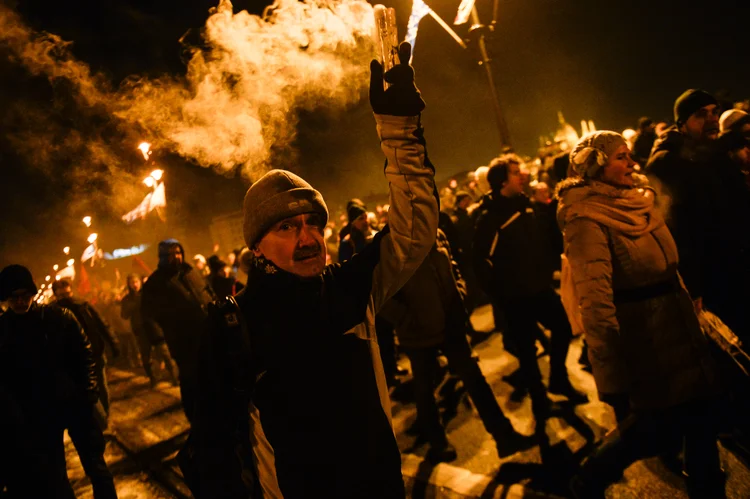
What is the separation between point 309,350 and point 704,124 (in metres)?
4.06

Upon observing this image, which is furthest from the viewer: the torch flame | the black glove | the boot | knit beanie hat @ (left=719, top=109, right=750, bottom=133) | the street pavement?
the torch flame

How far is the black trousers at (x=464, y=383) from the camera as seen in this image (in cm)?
409

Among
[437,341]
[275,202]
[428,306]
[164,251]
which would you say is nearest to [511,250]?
[428,306]

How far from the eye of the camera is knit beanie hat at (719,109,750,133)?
4180 mm

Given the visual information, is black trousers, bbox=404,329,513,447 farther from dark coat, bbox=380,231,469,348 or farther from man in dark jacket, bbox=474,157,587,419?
man in dark jacket, bbox=474,157,587,419

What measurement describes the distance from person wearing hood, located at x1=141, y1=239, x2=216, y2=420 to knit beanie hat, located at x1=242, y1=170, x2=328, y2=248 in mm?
4516

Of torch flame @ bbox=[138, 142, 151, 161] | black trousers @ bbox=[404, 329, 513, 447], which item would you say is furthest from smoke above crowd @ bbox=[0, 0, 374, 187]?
black trousers @ bbox=[404, 329, 513, 447]

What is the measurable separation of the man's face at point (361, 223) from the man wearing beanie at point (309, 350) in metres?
3.89

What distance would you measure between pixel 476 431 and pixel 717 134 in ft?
11.7

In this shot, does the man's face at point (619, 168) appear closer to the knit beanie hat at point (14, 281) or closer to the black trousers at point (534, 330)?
the black trousers at point (534, 330)

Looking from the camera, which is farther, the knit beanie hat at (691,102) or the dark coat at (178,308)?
the dark coat at (178,308)

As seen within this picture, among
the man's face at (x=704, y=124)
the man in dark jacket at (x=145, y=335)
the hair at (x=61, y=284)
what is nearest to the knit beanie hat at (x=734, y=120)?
the man's face at (x=704, y=124)

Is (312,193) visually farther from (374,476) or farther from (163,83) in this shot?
(163,83)

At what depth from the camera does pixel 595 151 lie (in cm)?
288
